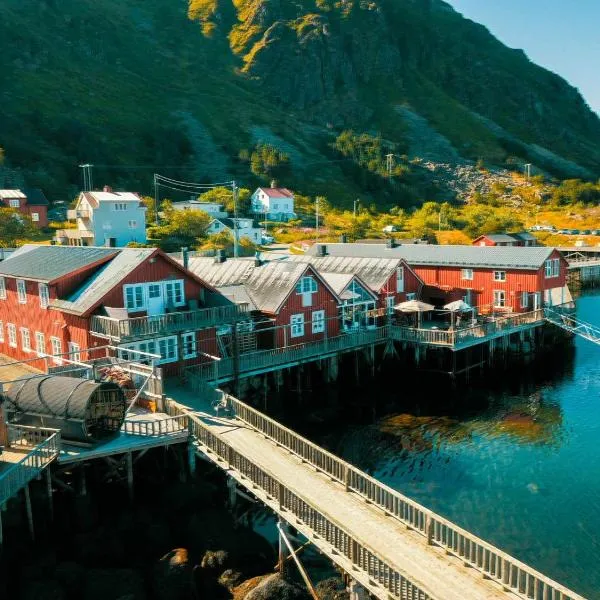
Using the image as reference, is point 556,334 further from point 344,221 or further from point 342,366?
point 344,221

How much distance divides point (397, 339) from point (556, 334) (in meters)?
19.2

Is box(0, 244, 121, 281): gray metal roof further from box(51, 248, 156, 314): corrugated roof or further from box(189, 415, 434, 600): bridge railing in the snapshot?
box(189, 415, 434, 600): bridge railing

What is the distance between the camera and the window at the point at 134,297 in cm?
3534

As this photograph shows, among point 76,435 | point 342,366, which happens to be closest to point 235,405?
point 76,435

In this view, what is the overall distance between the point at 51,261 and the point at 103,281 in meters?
6.50

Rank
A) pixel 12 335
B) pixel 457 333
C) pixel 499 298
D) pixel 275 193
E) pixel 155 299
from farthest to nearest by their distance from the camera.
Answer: pixel 275 193 < pixel 499 298 < pixel 457 333 < pixel 12 335 < pixel 155 299

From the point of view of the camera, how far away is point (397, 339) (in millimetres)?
47969

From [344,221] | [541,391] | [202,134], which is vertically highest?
[202,134]

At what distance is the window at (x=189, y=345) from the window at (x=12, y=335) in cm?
1312

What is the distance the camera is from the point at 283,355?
1604 inches

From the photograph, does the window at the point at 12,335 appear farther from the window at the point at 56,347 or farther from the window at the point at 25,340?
the window at the point at 56,347

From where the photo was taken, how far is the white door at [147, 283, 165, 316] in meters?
36.3

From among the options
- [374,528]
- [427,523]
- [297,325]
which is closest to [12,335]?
[297,325]

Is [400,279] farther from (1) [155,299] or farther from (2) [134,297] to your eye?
(2) [134,297]
